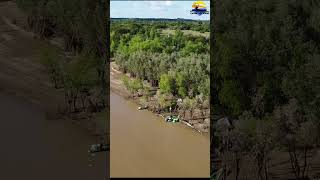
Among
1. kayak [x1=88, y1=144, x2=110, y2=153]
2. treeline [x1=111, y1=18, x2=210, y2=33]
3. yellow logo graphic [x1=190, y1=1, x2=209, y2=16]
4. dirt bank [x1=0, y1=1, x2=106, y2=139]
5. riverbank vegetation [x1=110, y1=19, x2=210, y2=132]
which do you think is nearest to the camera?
yellow logo graphic [x1=190, y1=1, x2=209, y2=16]

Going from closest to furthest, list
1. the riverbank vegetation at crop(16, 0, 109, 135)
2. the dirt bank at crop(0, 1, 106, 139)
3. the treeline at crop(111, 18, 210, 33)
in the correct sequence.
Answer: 1. the treeline at crop(111, 18, 210, 33)
2. the dirt bank at crop(0, 1, 106, 139)
3. the riverbank vegetation at crop(16, 0, 109, 135)

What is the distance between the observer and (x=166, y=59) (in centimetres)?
968

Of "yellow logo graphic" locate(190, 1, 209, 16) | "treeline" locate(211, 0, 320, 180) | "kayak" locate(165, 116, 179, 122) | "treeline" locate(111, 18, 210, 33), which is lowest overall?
"kayak" locate(165, 116, 179, 122)

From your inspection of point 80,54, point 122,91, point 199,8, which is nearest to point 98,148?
point 122,91

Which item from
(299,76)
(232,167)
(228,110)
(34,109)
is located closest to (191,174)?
(232,167)

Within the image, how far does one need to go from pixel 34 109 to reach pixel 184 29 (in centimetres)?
314

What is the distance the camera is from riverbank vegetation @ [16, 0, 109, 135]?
832 cm

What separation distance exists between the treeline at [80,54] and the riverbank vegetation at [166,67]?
408 mm

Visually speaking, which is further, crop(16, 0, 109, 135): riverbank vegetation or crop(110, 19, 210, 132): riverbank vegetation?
crop(110, 19, 210, 132): riverbank vegetation

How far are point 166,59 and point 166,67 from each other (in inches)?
8.3

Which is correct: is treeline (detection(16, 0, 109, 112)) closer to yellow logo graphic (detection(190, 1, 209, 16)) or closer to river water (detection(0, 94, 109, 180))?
river water (detection(0, 94, 109, 180))

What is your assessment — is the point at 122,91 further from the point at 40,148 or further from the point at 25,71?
the point at 40,148

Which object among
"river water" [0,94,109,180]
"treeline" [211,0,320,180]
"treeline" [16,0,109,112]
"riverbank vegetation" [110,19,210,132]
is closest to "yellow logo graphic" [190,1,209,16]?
"treeline" [211,0,320,180]

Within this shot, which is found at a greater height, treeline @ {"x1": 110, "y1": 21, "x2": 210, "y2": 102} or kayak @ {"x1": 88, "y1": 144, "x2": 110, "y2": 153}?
treeline @ {"x1": 110, "y1": 21, "x2": 210, "y2": 102}
